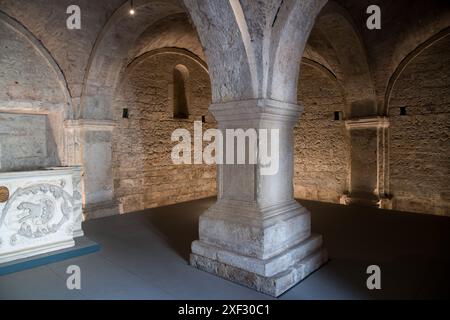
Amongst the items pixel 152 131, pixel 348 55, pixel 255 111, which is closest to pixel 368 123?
pixel 348 55

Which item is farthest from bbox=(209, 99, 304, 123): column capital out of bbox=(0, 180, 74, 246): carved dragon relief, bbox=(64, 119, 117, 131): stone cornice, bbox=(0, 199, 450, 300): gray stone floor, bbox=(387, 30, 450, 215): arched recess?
bbox=(387, 30, 450, 215): arched recess

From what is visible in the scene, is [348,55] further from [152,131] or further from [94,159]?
[94,159]

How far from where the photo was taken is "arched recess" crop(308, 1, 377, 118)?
5.46 meters

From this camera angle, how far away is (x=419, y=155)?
232 inches

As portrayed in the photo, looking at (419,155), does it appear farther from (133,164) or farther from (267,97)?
(133,164)

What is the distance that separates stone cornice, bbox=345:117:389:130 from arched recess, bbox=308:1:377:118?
0.40 ft

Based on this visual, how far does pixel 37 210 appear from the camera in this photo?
3463 mm

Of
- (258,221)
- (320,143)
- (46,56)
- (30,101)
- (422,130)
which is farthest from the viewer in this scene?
(320,143)

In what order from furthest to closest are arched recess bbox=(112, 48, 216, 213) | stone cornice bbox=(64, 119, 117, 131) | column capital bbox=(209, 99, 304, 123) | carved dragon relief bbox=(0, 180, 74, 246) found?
1. arched recess bbox=(112, 48, 216, 213)
2. stone cornice bbox=(64, 119, 117, 131)
3. carved dragon relief bbox=(0, 180, 74, 246)
4. column capital bbox=(209, 99, 304, 123)

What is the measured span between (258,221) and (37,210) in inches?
96.1

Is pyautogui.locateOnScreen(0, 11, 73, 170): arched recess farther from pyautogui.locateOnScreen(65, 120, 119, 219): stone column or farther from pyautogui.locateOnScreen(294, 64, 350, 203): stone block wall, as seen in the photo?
pyautogui.locateOnScreen(294, 64, 350, 203): stone block wall

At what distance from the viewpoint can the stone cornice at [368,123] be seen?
6.06m

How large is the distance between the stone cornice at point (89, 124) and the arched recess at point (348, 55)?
4.08 metres

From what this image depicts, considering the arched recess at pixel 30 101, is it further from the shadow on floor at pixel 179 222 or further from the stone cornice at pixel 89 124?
the shadow on floor at pixel 179 222
